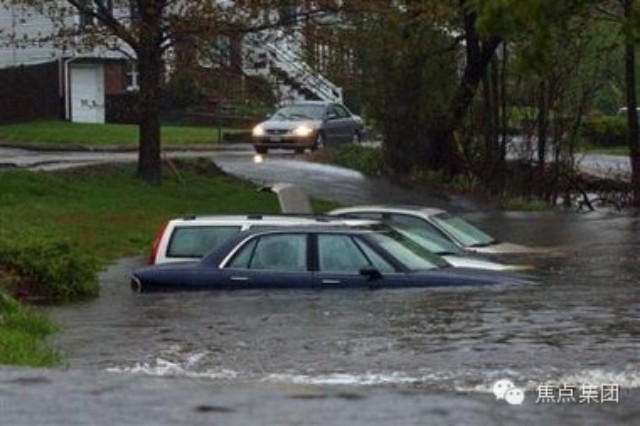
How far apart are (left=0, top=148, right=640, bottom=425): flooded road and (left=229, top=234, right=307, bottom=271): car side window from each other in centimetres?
52

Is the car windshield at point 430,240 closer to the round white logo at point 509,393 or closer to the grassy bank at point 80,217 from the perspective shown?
the grassy bank at point 80,217

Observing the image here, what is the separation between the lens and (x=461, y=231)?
80.0 ft

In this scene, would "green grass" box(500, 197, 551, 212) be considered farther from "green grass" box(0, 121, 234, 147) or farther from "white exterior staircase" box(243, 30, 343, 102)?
"green grass" box(0, 121, 234, 147)

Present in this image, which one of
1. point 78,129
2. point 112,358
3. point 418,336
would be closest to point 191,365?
point 112,358

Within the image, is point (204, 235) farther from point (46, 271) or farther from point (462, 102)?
point (462, 102)

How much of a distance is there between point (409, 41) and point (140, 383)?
94.6 feet

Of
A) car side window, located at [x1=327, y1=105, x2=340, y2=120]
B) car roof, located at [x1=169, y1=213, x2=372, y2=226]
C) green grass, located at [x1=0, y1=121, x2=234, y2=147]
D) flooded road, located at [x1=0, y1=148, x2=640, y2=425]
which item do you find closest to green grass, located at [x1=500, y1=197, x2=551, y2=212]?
car side window, located at [x1=327, y1=105, x2=340, y2=120]

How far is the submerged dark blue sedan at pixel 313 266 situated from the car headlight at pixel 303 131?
2917 cm

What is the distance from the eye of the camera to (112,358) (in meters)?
13.4

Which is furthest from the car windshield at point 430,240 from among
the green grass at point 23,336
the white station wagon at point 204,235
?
the green grass at point 23,336

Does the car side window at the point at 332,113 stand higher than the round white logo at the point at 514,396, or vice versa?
the car side window at the point at 332,113

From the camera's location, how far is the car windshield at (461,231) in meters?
23.6

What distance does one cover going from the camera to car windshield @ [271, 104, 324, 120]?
48812mm

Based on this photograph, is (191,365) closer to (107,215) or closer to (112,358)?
(112,358)
